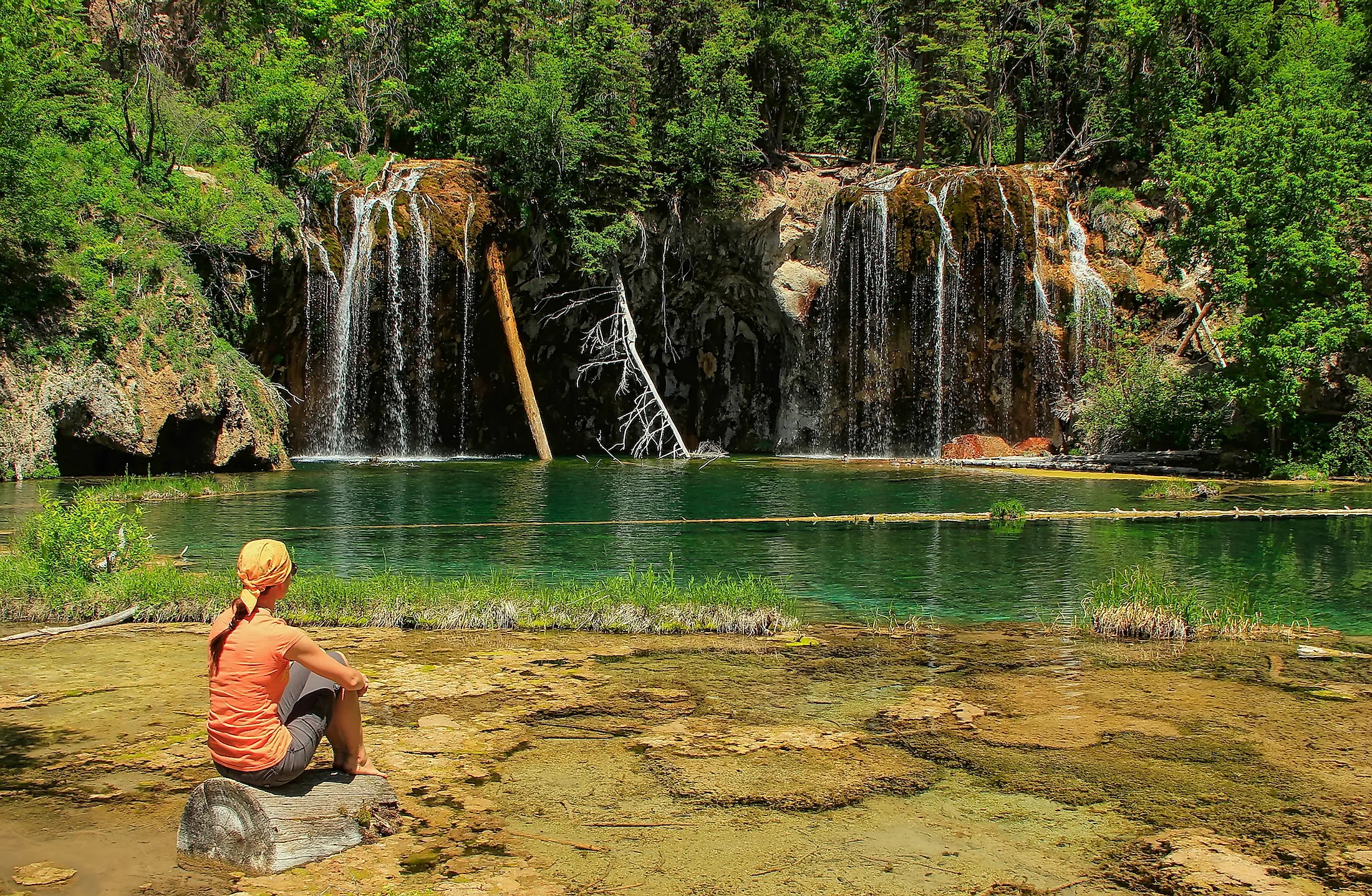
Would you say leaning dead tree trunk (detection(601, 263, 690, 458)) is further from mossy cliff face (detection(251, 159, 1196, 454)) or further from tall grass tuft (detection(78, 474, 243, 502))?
tall grass tuft (detection(78, 474, 243, 502))

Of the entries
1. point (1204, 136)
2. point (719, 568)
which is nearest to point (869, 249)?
point (1204, 136)

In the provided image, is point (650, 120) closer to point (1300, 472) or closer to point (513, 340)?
point (513, 340)

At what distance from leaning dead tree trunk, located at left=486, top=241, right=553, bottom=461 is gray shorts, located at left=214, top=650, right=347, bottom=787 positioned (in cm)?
2636

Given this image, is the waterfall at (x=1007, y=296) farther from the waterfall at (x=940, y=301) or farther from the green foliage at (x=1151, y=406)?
the green foliage at (x=1151, y=406)

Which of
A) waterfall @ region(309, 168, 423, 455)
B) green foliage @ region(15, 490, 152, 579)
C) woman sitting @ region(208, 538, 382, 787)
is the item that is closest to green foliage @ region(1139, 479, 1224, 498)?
green foliage @ region(15, 490, 152, 579)

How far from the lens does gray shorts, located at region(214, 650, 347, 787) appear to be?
445 centimetres

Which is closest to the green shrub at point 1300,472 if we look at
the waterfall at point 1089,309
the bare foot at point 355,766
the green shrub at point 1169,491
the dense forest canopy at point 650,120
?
the dense forest canopy at point 650,120

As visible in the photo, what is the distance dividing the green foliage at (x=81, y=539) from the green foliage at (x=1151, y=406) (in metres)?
22.9

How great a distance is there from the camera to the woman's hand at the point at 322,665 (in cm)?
450

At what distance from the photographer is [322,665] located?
454 cm

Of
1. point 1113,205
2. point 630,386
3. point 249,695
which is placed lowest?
point 249,695

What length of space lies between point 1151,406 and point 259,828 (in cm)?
2630

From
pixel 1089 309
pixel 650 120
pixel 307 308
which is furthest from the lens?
pixel 650 120

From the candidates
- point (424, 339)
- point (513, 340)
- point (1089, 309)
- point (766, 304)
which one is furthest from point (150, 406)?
point (1089, 309)
